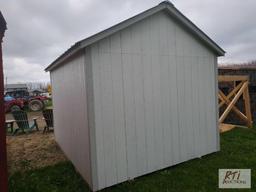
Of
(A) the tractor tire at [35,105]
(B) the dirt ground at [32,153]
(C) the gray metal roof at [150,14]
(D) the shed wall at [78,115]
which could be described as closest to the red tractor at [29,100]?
(A) the tractor tire at [35,105]

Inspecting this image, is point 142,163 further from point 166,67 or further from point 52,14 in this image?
point 52,14

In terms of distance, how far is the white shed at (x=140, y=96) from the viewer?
3422 mm

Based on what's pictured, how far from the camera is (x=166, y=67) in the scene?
4258mm

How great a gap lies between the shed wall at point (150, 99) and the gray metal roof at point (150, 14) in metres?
0.14

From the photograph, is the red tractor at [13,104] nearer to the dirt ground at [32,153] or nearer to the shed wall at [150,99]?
the dirt ground at [32,153]

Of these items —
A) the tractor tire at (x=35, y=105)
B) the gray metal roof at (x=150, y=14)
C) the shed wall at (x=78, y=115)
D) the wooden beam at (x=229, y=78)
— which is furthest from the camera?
the tractor tire at (x=35, y=105)

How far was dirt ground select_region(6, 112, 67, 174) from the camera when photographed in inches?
197

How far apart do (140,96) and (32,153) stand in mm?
4105

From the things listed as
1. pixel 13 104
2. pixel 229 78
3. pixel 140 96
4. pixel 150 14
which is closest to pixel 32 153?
pixel 140 96

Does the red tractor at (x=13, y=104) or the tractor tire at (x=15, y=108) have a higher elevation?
the red tractor at (x=13, y=104)

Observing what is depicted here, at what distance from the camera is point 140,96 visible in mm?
3877

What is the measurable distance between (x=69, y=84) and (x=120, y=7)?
10.7 feet

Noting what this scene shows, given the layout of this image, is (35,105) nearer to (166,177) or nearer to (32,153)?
(32,153)

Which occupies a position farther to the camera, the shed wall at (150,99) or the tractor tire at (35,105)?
the tractor tire at (35,105)
